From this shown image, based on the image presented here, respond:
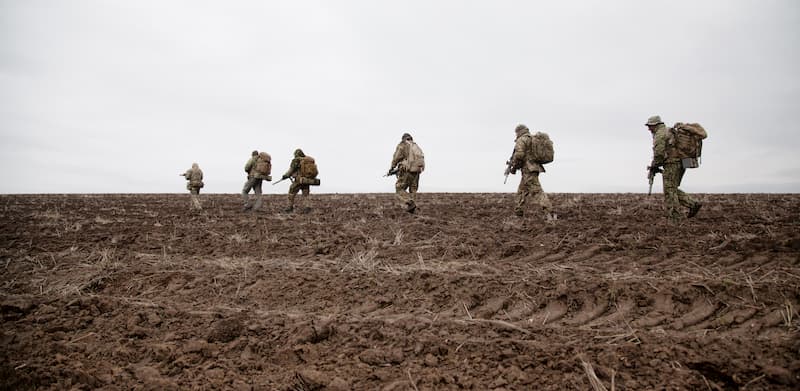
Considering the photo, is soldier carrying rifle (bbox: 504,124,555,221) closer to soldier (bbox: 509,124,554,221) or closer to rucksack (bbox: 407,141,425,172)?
soldier (bbox: 509,124,554,221)

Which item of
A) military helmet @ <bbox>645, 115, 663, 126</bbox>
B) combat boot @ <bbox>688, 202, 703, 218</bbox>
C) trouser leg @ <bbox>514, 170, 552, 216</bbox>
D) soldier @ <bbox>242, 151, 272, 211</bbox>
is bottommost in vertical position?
combat boot @ <bbox>688, 202, 703, 218</bbox>

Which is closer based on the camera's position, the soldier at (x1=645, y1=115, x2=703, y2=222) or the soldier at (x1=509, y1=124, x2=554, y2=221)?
the soldier at (x1=645, y1=115, x2=703, y2=222)

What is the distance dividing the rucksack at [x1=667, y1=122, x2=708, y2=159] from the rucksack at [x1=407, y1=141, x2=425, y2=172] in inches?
217

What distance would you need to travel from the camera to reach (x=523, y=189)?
32.8ft

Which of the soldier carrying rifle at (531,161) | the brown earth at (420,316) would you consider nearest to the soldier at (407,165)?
the soldier carrying rifle at (531,161)

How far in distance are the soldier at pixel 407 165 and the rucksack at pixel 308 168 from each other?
2.93 m

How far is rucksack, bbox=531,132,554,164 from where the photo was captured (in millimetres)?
9664

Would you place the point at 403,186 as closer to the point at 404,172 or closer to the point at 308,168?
the point at 404,172

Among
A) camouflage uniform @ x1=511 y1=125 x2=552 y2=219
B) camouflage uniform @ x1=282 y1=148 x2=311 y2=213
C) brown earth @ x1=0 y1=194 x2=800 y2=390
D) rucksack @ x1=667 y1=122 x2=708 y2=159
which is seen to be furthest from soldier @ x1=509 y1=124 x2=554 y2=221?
camouflage uniform @ x1=282 y1=148 x2=311 y2=213

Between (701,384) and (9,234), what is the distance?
39.3 feet

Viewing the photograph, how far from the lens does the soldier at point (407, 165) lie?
11.0 m

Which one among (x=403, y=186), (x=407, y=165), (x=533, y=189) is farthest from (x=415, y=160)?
(x=533, y=189)

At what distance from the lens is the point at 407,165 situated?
434 inches

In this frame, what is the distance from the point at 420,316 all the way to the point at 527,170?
6.99 meters
